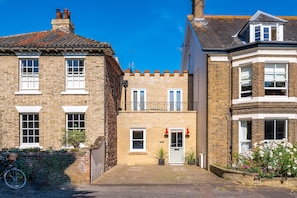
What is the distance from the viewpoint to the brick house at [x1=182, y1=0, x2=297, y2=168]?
1483 centimetres

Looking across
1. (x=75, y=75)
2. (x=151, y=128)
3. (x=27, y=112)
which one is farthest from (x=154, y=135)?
(x=27, y=112)

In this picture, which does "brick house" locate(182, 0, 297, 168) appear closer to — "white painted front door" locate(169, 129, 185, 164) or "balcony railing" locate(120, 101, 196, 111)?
"white painted front door" locate(169, 129, 185, 164)

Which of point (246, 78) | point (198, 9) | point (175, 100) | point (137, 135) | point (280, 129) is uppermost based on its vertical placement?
point (198, 9)

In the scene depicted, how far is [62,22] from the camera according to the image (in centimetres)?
1928

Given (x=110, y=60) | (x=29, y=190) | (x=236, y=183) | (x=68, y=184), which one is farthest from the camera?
(x=110, y=60)

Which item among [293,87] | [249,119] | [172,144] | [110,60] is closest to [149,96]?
[172,144]

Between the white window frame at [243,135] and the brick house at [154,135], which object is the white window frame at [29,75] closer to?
the brick house at [154,135]

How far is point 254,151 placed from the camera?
560 inches

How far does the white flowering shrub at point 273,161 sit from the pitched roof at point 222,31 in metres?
5.74

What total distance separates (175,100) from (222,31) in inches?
257

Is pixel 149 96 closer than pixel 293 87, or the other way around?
pixel 293 87

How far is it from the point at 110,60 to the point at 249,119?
28.7 feet

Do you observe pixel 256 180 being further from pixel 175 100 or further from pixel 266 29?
pixel 175 100

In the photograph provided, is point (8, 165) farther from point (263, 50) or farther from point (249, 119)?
point (263, 50)
